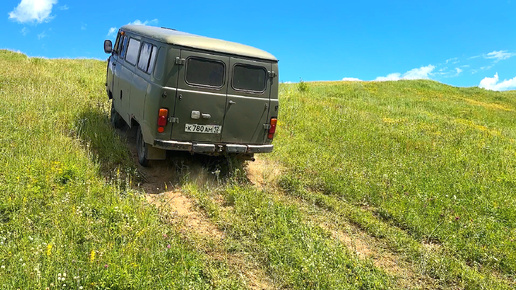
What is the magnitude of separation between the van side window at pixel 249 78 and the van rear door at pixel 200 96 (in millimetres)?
233

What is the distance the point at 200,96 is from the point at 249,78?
109 cm

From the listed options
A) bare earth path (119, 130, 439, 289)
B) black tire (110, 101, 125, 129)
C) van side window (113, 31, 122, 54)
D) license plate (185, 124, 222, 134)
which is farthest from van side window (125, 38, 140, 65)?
license plate (185, 124, 222, 134)

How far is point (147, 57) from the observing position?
7.85 meters

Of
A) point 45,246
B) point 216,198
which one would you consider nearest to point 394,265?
point 216,198

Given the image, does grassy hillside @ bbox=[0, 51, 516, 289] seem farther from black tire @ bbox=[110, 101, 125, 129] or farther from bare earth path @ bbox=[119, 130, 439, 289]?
black tire @ bbox=[110, 101, 125, 129]

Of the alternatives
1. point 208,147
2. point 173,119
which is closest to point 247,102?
point 208,147

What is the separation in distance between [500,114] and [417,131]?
41.1ft

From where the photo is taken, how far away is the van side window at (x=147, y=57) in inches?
294

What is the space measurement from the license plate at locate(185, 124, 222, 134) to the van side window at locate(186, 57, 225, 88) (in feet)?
2.57

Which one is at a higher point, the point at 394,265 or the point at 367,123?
the point at 367,123

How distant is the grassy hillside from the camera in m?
4.77

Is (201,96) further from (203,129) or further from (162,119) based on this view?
(162,119)

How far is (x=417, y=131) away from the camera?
13750 millimetres

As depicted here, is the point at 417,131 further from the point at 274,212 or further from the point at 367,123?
the point at 274,212
